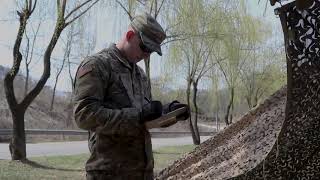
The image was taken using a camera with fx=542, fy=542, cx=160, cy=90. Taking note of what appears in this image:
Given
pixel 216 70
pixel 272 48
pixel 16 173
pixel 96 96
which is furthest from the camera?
pixel 272 48

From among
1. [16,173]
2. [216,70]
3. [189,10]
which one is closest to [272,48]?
[216,70]

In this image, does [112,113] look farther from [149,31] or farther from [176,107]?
[149,31]

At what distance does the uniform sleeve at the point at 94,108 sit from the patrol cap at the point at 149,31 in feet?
0.82

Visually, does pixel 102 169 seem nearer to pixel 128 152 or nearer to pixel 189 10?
pixel 128 152

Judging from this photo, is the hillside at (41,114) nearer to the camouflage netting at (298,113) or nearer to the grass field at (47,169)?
the grass field at (47,169)

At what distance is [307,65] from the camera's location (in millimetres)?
3748

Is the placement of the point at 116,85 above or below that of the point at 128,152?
above

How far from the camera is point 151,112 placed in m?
2.42

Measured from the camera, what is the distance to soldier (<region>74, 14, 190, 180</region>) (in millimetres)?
2412

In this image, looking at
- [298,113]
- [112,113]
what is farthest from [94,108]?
[298,113]

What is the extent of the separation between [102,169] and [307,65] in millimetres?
1864

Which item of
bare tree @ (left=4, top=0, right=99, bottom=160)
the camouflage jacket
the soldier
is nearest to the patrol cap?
the soldier

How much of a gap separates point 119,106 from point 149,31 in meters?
0.38

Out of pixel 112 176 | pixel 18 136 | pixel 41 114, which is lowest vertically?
pixel 41 114
